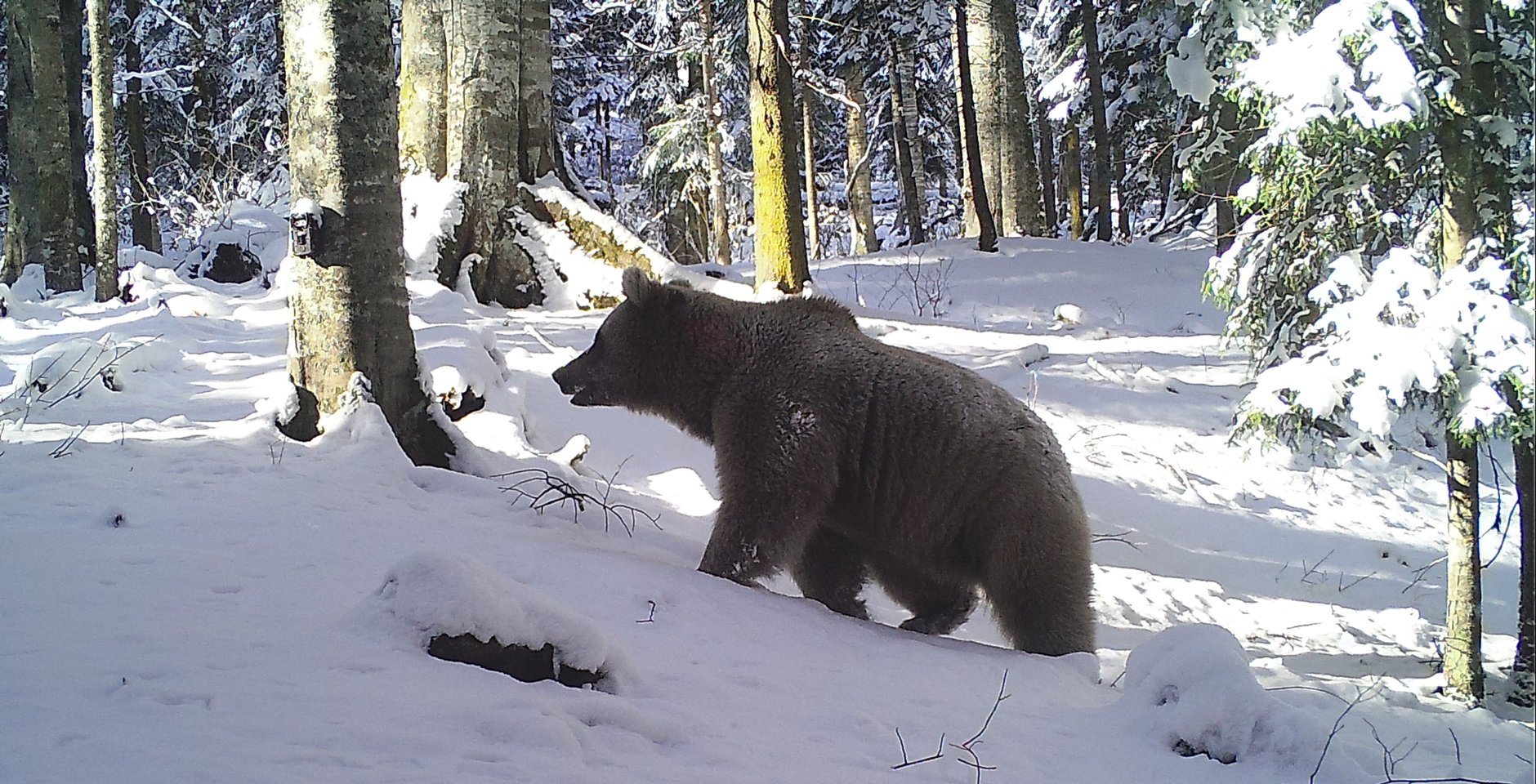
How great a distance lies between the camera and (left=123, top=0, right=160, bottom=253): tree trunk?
18.6 metres

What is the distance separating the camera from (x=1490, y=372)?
481cm

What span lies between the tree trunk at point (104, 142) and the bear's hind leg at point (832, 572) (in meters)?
9.69

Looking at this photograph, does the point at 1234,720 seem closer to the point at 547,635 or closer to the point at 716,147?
the point at 547,635

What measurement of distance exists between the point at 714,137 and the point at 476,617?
61.1 ft

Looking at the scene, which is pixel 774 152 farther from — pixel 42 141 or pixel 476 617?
pixel 42 141

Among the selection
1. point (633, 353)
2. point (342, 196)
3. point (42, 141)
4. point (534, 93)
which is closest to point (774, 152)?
point (534, 93)

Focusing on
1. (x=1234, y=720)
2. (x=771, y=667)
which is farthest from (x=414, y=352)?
(x=1234, y=720)

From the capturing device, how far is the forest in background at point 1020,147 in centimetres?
485

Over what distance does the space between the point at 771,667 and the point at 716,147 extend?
18.1 metres

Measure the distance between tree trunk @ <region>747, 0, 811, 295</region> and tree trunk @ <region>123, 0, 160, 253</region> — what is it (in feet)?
45.7

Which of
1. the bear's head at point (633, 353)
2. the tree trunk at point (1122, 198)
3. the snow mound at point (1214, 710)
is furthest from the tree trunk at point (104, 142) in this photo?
the tree trunk at point (1122, 198)

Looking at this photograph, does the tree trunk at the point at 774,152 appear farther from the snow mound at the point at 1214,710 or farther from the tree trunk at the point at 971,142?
the snow mound at the point at 1214,710

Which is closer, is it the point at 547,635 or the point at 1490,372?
the point at 547,635

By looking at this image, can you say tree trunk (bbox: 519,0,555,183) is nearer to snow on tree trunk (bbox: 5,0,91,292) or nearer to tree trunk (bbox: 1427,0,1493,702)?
snow on tree trunk (bbox: 5,0,91,292)
